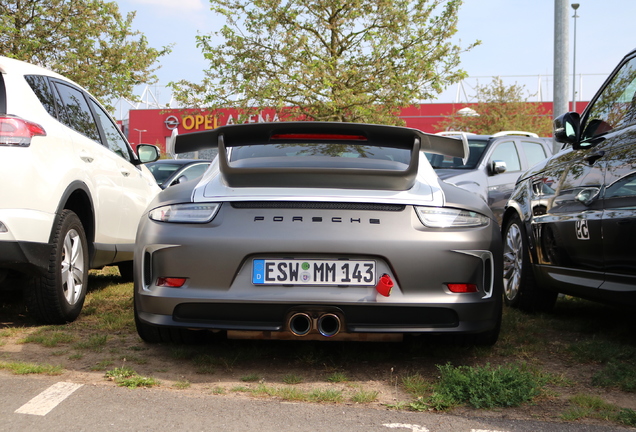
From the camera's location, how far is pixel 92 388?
349 cm

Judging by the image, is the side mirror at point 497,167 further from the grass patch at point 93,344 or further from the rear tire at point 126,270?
the grass patch at point 93,344

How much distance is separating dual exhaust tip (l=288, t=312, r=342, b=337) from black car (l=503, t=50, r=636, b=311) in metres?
1.60

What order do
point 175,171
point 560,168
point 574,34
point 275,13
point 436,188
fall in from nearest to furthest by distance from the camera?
point 436,188 < point 560,168 < point 175,171 < point 275,13 < point 574,34

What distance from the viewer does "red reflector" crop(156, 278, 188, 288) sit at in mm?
3689

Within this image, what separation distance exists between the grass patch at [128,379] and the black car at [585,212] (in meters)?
2.53

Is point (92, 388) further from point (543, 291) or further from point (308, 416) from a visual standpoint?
point (543, 291)

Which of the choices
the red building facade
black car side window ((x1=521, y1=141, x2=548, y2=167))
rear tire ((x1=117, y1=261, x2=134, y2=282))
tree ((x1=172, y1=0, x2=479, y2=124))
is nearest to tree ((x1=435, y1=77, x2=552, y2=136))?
the red building facade

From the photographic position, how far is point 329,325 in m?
3.64

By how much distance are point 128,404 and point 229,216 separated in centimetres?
100

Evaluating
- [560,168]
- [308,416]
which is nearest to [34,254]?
[308,416]

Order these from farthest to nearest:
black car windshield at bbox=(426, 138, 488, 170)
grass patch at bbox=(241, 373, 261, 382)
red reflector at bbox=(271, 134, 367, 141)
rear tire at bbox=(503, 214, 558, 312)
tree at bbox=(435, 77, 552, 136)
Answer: tree at bbox=(435, 77, 552, 136) < black car windshield at bbox=(426, 138, 488, 170) < rear tire at bbox=(503, 214, 558, 312) < red reflector at bbox=(271, 134, 367, 141) < grass patch at bbox=(241, 373, 261, 382)

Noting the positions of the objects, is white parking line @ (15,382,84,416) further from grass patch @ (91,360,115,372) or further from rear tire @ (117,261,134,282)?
rear tire @ (117,261,134,282)

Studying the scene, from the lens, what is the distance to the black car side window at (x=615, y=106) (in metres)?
4.46

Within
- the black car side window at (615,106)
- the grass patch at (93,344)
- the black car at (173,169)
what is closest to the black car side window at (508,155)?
the black car at (173,169)
